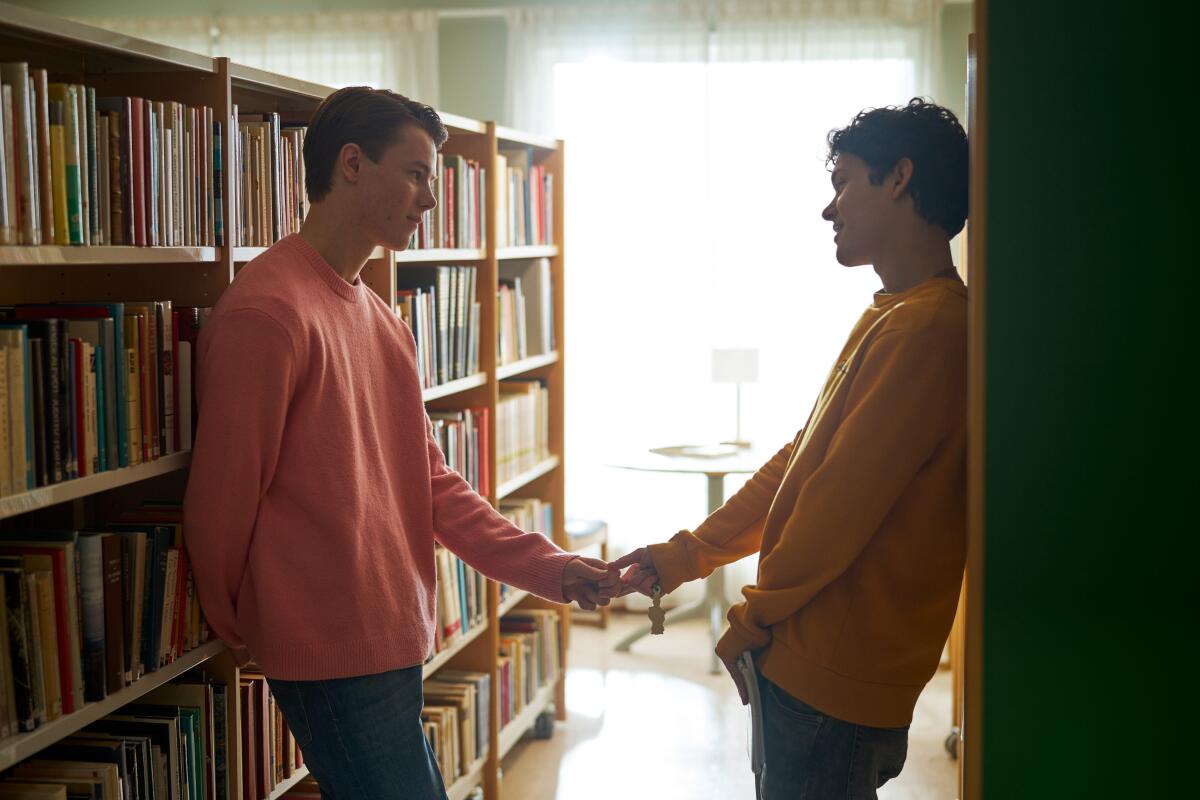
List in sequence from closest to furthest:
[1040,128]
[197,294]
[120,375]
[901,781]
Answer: [1040,128]
[120,375]
[197,294]
[901,781]

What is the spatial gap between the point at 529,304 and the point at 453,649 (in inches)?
45.6

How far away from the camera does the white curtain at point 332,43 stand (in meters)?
5.32

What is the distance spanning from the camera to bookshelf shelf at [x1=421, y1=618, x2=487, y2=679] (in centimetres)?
280

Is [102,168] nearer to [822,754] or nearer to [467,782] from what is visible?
[822,754]

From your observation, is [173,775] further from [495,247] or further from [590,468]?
[590,468]

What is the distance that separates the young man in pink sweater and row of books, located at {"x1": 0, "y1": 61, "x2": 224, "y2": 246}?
0.14 meters

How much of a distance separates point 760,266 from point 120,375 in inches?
149

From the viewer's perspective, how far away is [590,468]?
5.39m

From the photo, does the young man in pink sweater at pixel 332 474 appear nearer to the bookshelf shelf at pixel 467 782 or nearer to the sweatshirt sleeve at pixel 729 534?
the sweatshirt sleeve at pixel 729 534

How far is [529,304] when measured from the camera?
3676 mm

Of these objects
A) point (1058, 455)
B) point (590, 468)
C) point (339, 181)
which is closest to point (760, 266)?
point (590, 468)

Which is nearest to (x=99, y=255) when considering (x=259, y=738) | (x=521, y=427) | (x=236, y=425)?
(x=236, y=425)

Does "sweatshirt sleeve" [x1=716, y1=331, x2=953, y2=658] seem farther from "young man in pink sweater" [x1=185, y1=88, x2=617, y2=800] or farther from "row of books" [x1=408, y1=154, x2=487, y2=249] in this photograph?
"row of books" [x1=408, y1=154, x2=487, y2=249]

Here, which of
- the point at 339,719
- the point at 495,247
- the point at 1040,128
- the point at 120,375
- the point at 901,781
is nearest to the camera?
the point at 1040,128
